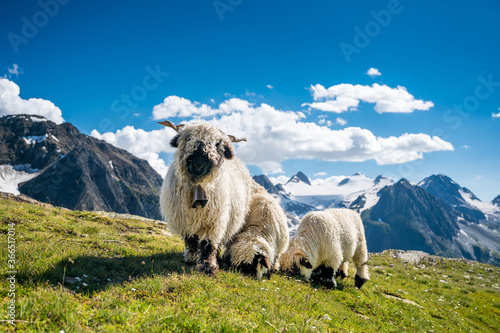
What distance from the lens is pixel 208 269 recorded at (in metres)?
7.17

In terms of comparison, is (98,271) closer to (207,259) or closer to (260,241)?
(207,259)

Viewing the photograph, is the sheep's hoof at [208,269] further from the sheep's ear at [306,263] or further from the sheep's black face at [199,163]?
the sheep's ear at [306,263]

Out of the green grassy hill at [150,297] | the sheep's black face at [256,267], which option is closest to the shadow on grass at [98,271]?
the green grassy hill at [150,297]

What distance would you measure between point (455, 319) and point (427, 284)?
755 centimetres

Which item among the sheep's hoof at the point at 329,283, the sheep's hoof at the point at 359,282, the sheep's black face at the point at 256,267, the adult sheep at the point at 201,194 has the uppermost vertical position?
the adult sheep at the point at 201,194

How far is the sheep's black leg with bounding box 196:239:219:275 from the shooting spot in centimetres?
717

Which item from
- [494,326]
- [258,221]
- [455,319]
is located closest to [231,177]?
[258,221]

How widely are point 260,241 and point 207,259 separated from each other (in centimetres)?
181

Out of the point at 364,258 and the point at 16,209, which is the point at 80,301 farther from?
the point at 364,258

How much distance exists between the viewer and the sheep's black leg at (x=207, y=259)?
282 inches

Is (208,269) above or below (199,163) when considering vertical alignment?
below

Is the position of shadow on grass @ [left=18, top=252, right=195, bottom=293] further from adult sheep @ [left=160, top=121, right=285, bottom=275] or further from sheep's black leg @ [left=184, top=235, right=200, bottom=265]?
adult sheep @ [left=160, top=121, right=285, bottom=275]

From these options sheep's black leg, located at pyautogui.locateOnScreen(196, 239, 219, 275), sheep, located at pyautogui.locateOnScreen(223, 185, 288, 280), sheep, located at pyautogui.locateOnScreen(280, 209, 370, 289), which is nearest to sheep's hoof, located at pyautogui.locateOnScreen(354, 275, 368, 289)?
sheep, located at pyautogui.locateOnScreen(280, 209, 370, 289)

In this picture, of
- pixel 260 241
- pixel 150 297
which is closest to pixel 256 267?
pixel 260 241
